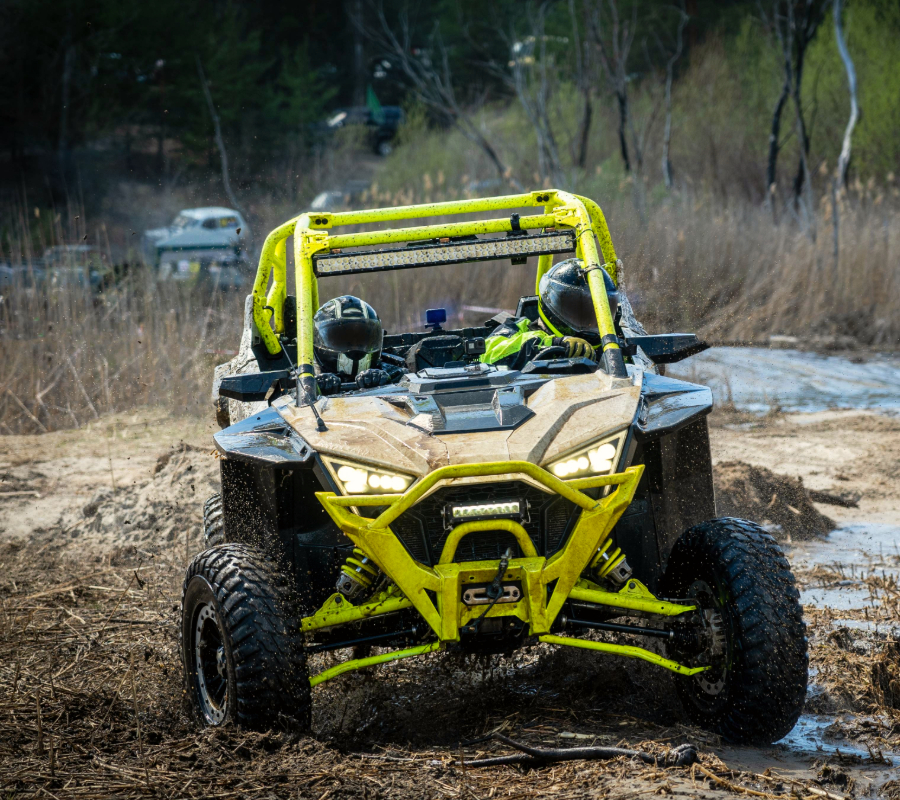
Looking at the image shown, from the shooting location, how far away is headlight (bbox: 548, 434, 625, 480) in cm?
362

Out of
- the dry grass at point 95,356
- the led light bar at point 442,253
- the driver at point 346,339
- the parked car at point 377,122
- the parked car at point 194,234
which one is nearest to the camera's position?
the led light bar at point 442,253

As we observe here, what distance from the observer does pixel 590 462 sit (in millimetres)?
3662

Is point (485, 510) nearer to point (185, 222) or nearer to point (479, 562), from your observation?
point (479, 562)

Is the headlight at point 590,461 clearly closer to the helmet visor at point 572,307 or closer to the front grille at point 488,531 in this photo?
the front grille at point 488,531

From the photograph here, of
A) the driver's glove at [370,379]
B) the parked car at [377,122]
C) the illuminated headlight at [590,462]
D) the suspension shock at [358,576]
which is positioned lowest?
the suspension shock at [358,576]

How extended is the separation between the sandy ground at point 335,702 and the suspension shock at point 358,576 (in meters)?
0.50

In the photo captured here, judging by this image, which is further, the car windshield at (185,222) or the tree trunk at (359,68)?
the tree trunk at (359,68)

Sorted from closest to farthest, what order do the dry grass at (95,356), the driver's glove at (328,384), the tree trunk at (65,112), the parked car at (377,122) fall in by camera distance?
the driver's glove at (328,384)
the dry grass at (95,356)
the tree trunk at (65,112)
the parked car at (377,122)

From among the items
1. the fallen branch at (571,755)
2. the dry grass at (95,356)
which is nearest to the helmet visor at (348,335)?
the fallen branch at (571,755)

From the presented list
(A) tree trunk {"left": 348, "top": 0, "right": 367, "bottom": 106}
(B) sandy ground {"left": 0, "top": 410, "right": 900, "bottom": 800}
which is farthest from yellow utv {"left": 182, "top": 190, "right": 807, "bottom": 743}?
(A) tree trunk {"left": 348, "top": 0, "right": 367, "bottom": 106}

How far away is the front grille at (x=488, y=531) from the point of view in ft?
11.7

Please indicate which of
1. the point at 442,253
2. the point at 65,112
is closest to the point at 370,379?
the point at 442,253

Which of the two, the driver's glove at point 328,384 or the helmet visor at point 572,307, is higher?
the helmet visor at point 572,307

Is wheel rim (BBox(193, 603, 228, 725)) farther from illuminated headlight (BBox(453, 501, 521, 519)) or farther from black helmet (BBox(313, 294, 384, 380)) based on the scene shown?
black helmet (BBox(313, 294, 384, 380))
